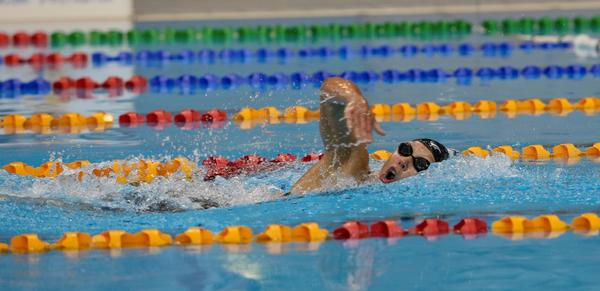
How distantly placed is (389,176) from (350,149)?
269 millimetres

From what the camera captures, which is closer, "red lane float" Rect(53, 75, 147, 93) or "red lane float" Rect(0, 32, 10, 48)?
A: "red lane float" Rect(53, 75, 147, 93)

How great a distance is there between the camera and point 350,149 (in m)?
4.93

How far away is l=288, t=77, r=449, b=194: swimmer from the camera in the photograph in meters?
4.79

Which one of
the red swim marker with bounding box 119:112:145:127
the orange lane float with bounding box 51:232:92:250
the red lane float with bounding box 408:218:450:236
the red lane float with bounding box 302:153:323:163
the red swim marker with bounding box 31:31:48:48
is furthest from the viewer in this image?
the red swim marker with bounding box 31:31:48:48

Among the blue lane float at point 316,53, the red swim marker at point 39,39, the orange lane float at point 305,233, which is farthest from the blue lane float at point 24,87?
the orange lane float at point 305,233

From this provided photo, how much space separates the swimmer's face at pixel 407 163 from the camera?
16.6ft

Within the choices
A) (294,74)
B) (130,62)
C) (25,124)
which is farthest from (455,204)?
(130,62)

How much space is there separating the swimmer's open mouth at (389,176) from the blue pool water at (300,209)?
0.05m

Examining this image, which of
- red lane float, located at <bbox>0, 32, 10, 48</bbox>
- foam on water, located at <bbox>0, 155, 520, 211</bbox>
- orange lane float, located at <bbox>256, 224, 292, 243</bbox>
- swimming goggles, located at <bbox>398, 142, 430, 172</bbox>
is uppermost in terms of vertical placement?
red lane float, located at <bbox>0, 32, 10, 48</bbox>

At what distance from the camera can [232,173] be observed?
571 centimetres

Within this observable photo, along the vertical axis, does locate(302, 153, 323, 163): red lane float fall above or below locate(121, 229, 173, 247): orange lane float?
above

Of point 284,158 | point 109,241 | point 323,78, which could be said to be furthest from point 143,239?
point 323,78

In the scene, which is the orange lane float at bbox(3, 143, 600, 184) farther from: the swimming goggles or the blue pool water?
the swimming goggles

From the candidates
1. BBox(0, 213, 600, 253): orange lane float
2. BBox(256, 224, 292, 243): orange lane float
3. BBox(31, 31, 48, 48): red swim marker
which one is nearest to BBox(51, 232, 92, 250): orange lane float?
BBox(0, 213, 600, 253): orange lane float
